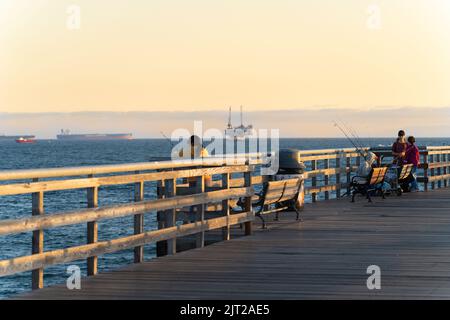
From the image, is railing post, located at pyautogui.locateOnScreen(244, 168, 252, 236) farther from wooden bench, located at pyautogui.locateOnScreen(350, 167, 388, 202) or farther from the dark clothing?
the dark clothing

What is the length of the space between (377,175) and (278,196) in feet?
20.5

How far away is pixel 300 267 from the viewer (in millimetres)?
10758

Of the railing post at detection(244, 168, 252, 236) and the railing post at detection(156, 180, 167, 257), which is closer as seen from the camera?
the railing post at detection(156, 180, 167, 257)

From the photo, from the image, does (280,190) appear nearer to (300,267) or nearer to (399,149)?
(300,267)

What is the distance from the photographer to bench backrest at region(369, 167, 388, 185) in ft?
67.9

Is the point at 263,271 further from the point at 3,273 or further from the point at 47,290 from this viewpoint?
the point at 3,273

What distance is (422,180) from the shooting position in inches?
1037

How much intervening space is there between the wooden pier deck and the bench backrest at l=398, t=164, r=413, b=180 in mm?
7277

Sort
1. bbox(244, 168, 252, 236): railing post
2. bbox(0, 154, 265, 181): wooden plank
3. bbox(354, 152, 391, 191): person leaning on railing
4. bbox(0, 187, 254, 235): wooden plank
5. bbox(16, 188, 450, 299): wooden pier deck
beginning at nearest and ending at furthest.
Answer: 1. bbox(0, 187, 254, 235): wooden plank
2. bbox(0, 154, 265, 181): wooden plank
3. bbox(16, 188, 450, 299): wooden pier deck
4. bbox(244, 168, 252, 236): railing post
5. bbox(354, 152, 391, 191): person leaning on railing

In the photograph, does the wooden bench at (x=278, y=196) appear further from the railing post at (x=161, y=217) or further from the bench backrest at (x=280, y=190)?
the railing post at (x=161, y=217)

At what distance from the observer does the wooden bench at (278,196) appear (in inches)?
577

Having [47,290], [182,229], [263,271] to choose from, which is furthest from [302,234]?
[47,290]

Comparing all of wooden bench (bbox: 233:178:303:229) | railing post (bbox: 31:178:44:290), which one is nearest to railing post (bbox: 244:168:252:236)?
wooden bench (bbox: 233:178:303:229)
